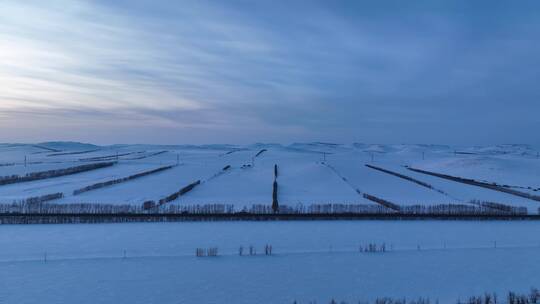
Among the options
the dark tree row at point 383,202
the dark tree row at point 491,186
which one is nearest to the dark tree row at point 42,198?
the dark tree row at point 383,202

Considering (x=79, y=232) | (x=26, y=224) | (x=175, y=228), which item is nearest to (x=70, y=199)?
(x=26, y=224)

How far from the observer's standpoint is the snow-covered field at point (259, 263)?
565 cm

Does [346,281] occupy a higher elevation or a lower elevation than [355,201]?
lower

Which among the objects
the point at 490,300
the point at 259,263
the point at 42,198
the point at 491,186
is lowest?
the point at 490,300

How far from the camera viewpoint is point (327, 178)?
61.4ft

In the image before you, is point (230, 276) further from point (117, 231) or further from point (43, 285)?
point (117, 231)

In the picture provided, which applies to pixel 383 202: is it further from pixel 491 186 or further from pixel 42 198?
pixel 42 198

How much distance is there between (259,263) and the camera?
22.2 ft

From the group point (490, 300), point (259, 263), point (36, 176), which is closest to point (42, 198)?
point (36, 176)

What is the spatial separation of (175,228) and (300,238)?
2.81 m

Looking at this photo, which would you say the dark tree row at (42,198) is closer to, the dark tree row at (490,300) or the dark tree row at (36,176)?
the dark tree row at (36,176)

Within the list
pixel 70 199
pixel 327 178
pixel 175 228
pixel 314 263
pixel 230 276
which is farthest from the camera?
pixel 327 178

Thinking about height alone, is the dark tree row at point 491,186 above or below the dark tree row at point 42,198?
above

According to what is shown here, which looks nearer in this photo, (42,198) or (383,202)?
(42,198)
